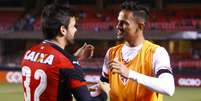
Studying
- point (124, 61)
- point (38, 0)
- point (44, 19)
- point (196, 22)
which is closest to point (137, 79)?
point (124, 61)

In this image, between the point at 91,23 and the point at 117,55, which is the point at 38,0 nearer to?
the point at 91,23

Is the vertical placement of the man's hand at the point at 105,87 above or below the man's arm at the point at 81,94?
below

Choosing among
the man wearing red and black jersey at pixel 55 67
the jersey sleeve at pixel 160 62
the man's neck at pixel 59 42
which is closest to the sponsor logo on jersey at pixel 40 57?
the man wearing red and black jersey at pixel 55 67

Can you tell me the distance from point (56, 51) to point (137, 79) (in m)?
0.72

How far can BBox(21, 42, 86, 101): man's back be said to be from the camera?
13.6 feet

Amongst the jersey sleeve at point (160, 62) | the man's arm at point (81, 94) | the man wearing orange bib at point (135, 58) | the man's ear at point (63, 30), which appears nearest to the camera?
the man's arm at point (81, 94)

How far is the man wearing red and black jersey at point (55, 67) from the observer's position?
4.16 m

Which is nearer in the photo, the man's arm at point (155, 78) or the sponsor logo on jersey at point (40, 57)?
the sponsor logo on jersey at point (40, 57)

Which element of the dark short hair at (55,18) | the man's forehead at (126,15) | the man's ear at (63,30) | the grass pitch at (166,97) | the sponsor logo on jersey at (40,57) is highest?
the dark short hair at (55,18)

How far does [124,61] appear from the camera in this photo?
509 centimetres

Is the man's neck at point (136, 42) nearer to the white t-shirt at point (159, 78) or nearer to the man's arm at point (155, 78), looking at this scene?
the white t-shirt at point (159, 78)

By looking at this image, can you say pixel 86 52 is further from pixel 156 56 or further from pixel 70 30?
pixel 70 30

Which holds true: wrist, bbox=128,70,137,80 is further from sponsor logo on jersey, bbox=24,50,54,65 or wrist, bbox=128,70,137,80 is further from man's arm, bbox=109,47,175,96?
sponsor logo on jersey, bbox=24,50,54,65

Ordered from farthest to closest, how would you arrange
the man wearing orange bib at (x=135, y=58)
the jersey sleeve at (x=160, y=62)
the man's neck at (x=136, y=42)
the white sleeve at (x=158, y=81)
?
the man's neck at (x=136, y=42)
the man wearing orange bib at (x=135, y=58)
the jersey sleeve at (x=160, y=62)
the white sleeve at (x=158, y=81)
